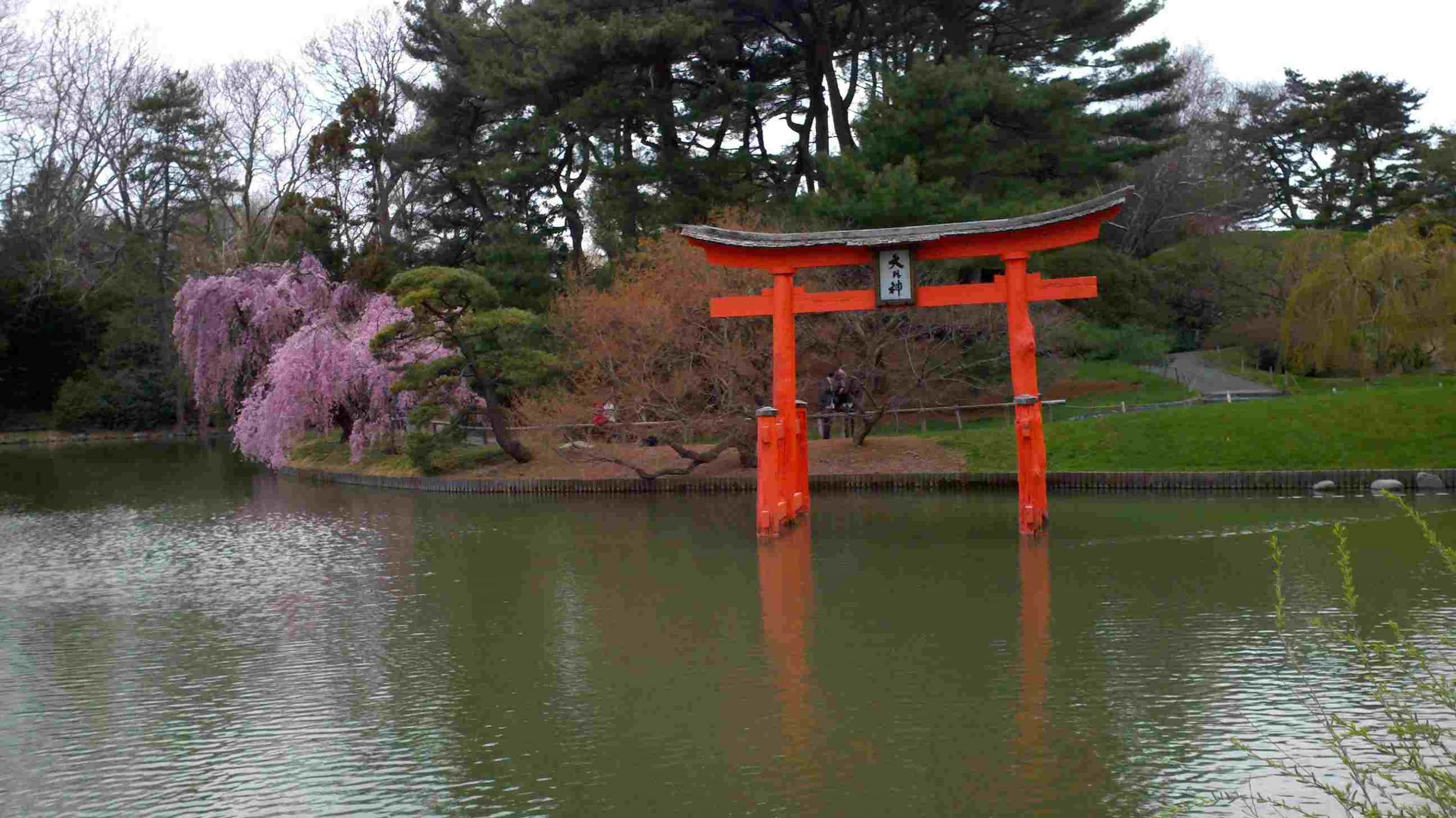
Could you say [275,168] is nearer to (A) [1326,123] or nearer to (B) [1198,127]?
(B) [1198,127]

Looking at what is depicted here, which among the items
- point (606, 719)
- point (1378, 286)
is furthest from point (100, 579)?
point (1378, 286)

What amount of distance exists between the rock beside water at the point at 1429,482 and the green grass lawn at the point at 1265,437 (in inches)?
22.7

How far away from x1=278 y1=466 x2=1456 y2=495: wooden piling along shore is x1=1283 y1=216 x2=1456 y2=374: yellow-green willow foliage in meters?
5.84

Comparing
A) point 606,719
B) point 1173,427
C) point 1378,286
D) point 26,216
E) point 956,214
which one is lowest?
point 606,719

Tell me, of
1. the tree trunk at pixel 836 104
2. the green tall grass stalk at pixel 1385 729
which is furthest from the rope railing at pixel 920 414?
the green tall grass stalk at pixel 1385 729

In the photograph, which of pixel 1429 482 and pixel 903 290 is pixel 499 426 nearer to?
pixel 903 290

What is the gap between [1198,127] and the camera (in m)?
40.2

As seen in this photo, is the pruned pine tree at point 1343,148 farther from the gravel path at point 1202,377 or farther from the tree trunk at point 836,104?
the tree trunk at point 836,104

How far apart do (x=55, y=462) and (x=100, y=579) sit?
19710 mm

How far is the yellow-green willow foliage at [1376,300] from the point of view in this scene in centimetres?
2023

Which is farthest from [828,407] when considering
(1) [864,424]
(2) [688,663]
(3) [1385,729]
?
(3) [1385,729]

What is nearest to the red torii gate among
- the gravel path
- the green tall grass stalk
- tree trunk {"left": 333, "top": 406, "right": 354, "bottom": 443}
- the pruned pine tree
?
the green tall grass stalk

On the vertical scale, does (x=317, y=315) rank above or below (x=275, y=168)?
below

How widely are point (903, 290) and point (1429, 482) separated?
730 centimetres
